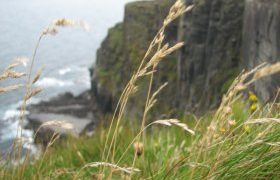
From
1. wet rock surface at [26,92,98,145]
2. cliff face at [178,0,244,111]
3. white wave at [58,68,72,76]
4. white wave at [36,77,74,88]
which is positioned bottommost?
wet rock surface at [26,92,98,145]

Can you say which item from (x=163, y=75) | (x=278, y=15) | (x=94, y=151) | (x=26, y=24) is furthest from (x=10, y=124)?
(x=26, y=24)

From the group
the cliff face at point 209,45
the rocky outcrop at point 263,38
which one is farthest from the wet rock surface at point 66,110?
the rocky outcrop at point 263,38

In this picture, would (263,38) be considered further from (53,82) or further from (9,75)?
(53,82)

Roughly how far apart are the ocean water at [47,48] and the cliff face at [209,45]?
5551 mm

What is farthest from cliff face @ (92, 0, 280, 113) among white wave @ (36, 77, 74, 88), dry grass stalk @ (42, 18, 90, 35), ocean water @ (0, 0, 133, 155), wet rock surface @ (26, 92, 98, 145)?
white wave @ (36, 77, 74, 88)

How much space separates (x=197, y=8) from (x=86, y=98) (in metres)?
36.6

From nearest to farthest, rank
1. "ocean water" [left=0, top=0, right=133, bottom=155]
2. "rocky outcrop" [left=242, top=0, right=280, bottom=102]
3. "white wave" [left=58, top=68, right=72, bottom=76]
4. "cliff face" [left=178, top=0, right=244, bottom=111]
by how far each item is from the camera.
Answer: "rocky outcrop" [left=242, top=0, right=280, bottom=102]
"cliff face" [left=178, top=0, right=244, bottom=111]
"ocean water" [left=0, top=0, right=133, bottom=155]
"white wave" [left=58, top=68, right=72, bottom=76]

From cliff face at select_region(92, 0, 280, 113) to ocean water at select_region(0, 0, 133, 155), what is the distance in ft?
18.2

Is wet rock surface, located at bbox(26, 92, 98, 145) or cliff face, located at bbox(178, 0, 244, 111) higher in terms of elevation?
cliff face, located at bbox(178, 0, 244, 111)

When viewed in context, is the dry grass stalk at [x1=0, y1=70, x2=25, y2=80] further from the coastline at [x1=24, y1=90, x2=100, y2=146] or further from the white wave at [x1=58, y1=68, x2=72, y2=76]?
the white wave at [x1=58, y1=68, x2=72, y2=76]

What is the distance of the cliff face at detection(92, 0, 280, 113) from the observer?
14.9 meters

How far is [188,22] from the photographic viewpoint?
27.2m

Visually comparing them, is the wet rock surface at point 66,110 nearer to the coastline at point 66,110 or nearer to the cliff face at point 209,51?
the coastline at point 66,110

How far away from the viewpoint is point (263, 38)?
595 inches
